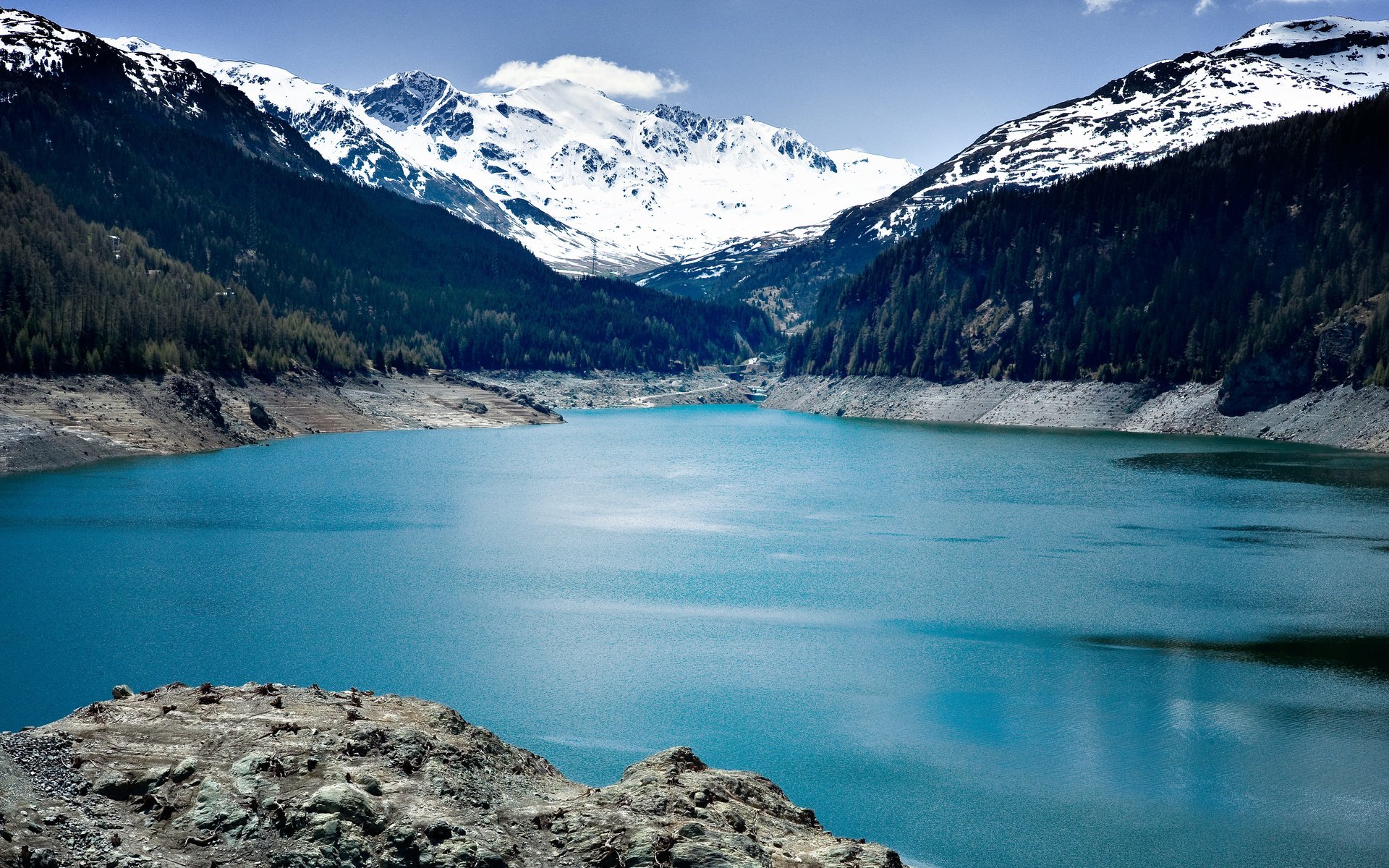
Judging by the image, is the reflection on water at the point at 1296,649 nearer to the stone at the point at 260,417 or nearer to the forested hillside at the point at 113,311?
the forested hillside at the point at 113,311

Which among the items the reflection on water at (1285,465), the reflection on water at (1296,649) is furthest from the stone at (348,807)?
the reflection on water at (1285,465)

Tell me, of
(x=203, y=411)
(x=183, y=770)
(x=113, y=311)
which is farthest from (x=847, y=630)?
(x=113, y=311)

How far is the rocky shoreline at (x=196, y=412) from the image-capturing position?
250 ft

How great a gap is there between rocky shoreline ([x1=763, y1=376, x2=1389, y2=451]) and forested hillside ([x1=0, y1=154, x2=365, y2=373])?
83380mm

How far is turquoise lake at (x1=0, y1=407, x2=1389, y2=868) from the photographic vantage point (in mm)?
22516

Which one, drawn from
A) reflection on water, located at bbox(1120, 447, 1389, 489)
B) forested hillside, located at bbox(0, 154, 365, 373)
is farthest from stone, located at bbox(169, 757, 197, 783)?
forested hillside, located at bbox(0, 154, 365, 373)

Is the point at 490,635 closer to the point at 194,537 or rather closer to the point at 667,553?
the point at 667,553

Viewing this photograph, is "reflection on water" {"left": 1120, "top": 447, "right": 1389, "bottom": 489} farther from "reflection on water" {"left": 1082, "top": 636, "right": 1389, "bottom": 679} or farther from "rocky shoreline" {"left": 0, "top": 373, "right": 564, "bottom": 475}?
"rocky shoreline" {"left": 0, "top": 373, "right": 564, "bottom": 475}

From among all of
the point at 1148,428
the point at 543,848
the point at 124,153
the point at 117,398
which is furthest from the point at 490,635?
the point at 124,153

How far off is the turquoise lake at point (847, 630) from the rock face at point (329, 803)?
7.39 m

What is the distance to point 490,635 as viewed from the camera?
35.0m

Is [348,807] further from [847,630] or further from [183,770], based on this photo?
[847,630]

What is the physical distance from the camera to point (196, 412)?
3735 inches

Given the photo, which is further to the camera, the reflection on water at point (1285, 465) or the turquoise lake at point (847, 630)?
the reflection on water at point (1285, 465)
